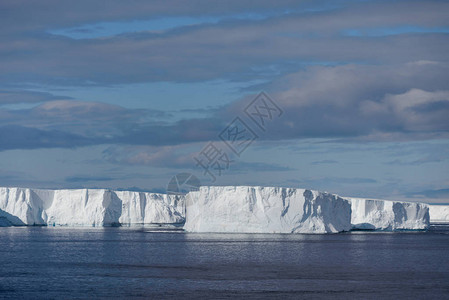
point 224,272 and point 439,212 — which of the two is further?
point 439,212

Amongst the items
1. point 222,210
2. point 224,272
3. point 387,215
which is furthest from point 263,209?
point 387,215

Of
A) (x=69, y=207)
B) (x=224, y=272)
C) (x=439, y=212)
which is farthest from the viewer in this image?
(x=439, y=212)

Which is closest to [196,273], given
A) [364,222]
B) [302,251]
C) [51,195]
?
[302,251]

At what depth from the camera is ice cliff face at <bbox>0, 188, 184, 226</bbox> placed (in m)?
83.4

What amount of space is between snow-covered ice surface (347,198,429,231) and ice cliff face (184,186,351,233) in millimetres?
18459

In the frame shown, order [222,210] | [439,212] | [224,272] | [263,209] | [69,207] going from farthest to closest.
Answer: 1. [439,212]
2. [69,207]
3. [222,210]
4. [263,209]
5. [224,272]

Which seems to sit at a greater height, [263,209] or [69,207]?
[69,207]

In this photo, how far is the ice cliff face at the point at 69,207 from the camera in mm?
83438

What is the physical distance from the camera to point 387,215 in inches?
2970

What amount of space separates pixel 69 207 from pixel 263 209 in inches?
1485

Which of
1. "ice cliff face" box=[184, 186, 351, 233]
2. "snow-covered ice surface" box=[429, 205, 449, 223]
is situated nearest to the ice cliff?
"ice cliff face" box=[184, 186, 351, 233]

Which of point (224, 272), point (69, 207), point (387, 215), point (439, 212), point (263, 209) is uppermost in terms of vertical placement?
point (439, 212)

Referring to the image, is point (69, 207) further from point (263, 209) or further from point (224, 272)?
point (224, 272)

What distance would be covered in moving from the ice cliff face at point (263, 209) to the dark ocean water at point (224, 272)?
323 inches
